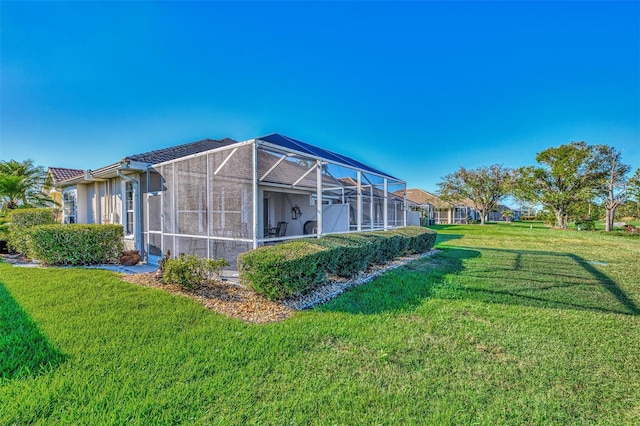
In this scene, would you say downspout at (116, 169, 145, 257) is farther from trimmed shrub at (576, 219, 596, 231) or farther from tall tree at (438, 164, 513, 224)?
tall tree at (438, 164, 513, 224)

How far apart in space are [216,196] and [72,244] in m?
5.12

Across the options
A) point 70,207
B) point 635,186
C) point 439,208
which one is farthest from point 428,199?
point 70,207

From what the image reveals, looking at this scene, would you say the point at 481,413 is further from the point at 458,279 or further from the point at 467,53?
the point at 467,53

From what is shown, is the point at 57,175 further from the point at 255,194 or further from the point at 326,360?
the point at 326,360

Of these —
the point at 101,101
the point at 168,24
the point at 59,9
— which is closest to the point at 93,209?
the point at 101,101

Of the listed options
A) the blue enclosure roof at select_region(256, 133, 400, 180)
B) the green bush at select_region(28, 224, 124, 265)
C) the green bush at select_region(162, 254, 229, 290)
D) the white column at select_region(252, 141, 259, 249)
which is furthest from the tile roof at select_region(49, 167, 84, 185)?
the white column at select_region(252, 141, 259, 249)

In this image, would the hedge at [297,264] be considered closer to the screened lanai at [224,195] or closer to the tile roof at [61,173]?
the screened lanai at [224,195]

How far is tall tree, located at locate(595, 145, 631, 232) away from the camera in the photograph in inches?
945

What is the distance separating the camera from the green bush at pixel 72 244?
7.65 meters

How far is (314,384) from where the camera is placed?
257cm

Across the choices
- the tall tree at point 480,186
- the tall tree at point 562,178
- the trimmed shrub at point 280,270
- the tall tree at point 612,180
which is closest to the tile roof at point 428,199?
the tall tree at point 480,186

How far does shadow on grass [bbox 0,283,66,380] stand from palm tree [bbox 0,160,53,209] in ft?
49.3

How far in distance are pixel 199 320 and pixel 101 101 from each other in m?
13.6

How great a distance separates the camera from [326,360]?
2996mm
